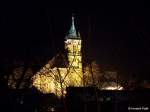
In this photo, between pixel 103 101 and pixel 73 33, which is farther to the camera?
pixel 73 33

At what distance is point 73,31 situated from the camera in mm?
73312

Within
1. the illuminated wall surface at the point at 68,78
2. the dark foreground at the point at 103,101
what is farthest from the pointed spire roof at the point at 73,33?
the dark foreground at the point at 103,101

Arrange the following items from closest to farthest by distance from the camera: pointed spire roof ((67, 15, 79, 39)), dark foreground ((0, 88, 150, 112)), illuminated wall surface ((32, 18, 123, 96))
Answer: dark foreground ((0, 88, 150, 112)) → illuminated wall surface ((32, 18, 123, 96)) → pointed spire roof ((67, 15, 79, 39))

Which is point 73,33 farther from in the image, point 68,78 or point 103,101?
point 103,101

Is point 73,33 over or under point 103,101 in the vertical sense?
over

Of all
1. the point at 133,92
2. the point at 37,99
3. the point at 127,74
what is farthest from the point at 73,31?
the point at 133,92

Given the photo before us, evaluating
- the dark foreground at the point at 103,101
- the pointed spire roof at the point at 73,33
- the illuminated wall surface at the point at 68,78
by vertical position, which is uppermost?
the pointed spire roof at the point at 73,33

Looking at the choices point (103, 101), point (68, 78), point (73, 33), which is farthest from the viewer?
point (73, 33)

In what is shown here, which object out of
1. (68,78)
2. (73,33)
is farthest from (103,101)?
(73,33)

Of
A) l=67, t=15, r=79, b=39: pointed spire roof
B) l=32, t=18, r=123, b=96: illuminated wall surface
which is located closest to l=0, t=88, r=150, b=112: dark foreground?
l=32, t=18, r=123, b=96: illuminated wall surface

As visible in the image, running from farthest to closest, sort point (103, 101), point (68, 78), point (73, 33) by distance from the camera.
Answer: point (73, 33)
point (68, 78)
point (103, 101)

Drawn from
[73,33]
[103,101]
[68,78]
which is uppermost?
[73,33]

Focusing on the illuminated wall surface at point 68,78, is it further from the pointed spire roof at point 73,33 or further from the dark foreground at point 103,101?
the pointed spire roof at point 73,33

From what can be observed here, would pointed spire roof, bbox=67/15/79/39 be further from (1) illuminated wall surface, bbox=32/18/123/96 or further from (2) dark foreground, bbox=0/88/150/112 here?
(2) dark foreground, bbox=0/88/150/112
